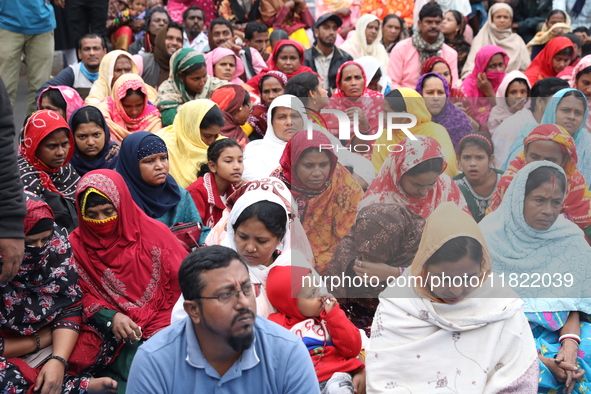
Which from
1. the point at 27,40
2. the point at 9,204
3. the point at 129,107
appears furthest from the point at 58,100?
the point at 9,204

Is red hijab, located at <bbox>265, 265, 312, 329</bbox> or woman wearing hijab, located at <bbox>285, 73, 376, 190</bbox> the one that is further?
woman wearing hijab, located at <bbox>285, 73, 376, 190</bbox>

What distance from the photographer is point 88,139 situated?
158 inches

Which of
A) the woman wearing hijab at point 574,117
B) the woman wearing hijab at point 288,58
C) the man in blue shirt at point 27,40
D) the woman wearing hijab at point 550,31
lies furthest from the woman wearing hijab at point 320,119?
the woman wearing hijab at point 550,31

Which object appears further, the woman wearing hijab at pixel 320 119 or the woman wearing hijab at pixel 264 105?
the woman wearing hijab at pixel 264 105

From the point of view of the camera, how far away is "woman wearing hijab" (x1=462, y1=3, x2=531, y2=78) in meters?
7.42

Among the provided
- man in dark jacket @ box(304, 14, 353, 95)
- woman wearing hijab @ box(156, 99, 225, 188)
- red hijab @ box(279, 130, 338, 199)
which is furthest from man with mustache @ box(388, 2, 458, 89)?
red hijab @ box(279, 130, 338, 199)

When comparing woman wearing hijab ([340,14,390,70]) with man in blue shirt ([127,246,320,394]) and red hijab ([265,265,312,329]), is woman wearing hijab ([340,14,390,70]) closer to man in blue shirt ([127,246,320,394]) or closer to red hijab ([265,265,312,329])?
red hijab ([265,265,312,329])

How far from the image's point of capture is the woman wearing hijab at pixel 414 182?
10.3 feet

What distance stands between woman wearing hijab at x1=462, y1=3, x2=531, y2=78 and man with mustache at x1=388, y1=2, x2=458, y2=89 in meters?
0.79

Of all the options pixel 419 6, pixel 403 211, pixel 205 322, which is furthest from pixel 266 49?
pixel 205 322

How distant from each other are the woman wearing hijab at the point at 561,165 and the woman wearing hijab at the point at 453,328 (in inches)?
40.1

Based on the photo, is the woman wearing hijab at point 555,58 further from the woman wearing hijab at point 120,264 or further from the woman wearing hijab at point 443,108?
the woman wearing hijab at point 120,264

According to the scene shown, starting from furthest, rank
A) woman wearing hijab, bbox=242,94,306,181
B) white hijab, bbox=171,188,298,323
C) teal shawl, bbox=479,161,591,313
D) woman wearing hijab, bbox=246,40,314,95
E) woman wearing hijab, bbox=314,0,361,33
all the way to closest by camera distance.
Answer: woman wearing hijab, bbox=314,0,361,33
woman wearing hijab, bbox=246,40,314,95
woman wearing hijab, bbox=242,94,306,181
teal shawl, bbox=479,161,591,313
white hijab, bbox=171,188,298,323

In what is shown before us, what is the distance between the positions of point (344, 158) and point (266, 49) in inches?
149
